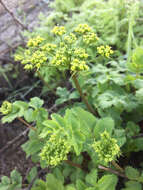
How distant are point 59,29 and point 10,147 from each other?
181 centimetres

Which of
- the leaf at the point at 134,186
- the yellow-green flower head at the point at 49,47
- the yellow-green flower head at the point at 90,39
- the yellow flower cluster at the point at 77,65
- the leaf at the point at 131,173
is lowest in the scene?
the leaf at the point at 134,186

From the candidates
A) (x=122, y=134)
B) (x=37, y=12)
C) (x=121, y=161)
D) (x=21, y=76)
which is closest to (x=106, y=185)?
(x=122, y=134)

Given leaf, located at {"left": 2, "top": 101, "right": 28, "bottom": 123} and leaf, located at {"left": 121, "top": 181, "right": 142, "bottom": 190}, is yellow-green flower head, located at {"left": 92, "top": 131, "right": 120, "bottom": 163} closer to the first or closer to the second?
leaf, located at {"left": 121, "top": 181, "right": 142, "bottom": 190}

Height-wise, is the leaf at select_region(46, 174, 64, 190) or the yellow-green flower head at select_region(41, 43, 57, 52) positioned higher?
the yellow-green flower head at select_region(41, 43, 57, 52)

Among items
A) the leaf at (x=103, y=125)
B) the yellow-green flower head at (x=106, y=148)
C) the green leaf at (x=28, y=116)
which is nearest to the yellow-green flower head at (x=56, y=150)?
the yellow-green flower head at (x=106, y=148)

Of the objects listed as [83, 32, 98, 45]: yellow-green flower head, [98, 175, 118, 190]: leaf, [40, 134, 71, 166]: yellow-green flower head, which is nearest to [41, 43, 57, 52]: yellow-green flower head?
[83, 32, 98, 45]: yellow-green flower head

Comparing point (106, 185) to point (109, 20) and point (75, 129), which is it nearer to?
point (75, 129)

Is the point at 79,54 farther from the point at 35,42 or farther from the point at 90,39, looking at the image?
the point at 35,42

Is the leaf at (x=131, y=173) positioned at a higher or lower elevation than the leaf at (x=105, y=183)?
lower

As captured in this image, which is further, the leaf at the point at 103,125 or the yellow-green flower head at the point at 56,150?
the leaf at the point at 103,125

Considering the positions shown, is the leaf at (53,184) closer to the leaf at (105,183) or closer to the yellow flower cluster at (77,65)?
the leaf at (105,183)

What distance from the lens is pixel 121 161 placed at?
1790mm

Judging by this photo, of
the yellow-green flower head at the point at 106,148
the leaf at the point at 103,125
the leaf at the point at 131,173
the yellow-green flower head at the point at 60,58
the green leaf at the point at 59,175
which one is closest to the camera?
the yellow-green flower head at the point at 106,148

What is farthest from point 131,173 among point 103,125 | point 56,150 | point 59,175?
point 56,150
